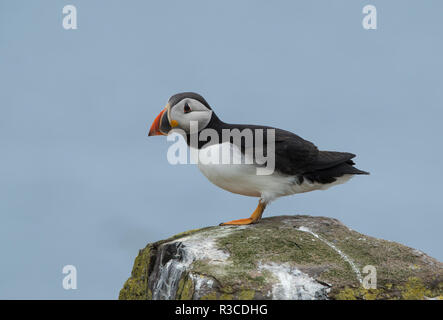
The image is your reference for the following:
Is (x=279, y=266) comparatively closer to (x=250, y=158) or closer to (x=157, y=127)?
(x=250, y=158)

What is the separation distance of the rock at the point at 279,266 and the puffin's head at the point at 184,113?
1.25 meters

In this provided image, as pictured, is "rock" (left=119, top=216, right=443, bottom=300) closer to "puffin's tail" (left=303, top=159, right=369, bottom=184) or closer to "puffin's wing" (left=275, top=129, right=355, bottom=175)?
"puffin's tail" (left=303, top=159, right=369, bottom=184)

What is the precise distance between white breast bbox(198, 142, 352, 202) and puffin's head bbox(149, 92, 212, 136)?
355 mm

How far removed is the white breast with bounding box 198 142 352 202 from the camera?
7191 mm

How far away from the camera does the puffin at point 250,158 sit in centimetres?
723

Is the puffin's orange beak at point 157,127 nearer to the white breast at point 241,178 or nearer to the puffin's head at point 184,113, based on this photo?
the puffin's head at point 184,113

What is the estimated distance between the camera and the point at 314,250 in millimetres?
6719

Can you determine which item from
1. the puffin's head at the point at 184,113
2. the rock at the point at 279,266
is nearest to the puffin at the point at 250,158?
the puffin's head at the point at 184,113

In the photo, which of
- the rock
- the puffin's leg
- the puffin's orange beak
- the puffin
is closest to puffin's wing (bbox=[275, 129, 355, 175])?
A: the puffin

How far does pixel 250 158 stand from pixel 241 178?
25cm

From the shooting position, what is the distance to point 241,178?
7223mm
